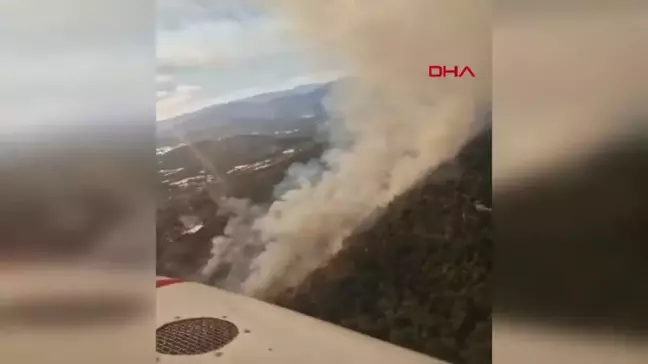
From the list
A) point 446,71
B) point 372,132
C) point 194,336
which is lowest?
point 194,336

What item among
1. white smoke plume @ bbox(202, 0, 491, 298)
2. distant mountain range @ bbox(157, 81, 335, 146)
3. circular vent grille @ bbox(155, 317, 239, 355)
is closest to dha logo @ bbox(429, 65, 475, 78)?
white smoke plume @ bbox(202, 0, 491, 298)

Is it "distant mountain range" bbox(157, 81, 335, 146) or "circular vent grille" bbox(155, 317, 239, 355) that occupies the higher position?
"distant mountain range" bbox(157, 81, 335, 146)

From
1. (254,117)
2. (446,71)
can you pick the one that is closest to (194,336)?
(254,117)

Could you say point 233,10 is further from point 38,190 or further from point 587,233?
point 587,233

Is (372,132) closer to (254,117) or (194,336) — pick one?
(254,117)

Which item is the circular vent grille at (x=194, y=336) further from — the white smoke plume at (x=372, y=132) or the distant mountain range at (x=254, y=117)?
the distant mountain range at (x=254, y=117)

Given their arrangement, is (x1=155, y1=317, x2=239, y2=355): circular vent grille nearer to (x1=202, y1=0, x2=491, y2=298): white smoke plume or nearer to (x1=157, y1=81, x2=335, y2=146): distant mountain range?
(x1=202, y1=0, x2=491, y2=298): white smoke plume
